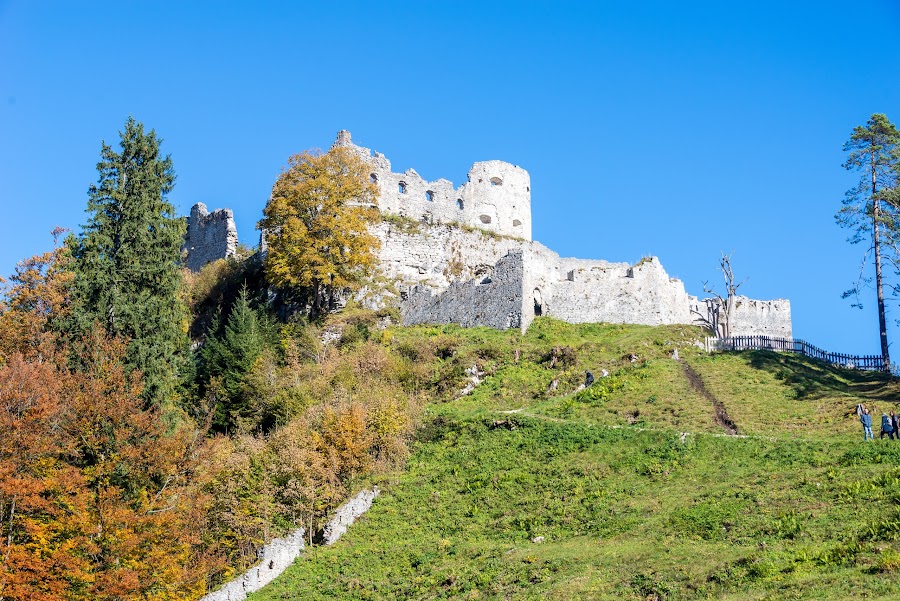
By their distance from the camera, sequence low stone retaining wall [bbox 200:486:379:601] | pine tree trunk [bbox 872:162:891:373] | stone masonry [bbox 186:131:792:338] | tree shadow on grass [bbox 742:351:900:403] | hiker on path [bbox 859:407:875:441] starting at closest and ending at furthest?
hiker on path [bbox 859:407:875:441], low stone retaining wall [bbox 200:486:379:601], tree shadow on grass [bbox 742:351:900:403], pine tree trunk [bbox 872:162:891:373], stone masonry [bbox 186:131:792:338]

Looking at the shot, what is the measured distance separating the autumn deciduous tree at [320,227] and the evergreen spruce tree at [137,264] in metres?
6.89

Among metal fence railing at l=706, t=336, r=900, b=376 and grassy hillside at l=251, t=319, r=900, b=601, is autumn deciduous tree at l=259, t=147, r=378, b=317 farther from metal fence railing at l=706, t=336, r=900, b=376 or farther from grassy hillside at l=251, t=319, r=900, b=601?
metal fence railing at l=706, t=336, r=900, b=376

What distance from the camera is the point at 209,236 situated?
6156cm

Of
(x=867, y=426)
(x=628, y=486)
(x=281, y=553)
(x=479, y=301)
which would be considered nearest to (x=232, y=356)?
(x=479, y=301)

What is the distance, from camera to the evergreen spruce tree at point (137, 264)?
37531 millimetres

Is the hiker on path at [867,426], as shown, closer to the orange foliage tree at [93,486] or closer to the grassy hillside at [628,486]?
the grassy hillside at [628,486]

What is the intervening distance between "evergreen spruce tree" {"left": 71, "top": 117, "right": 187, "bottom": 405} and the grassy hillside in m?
9.89

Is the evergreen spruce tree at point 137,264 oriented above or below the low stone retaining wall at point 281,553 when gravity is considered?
above

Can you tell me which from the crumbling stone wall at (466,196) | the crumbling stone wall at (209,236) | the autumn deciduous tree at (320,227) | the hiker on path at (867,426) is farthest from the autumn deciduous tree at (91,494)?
the crumbling stone wall at (209,236)

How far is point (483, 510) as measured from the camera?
3020cm

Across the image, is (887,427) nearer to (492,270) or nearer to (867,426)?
(867,426)

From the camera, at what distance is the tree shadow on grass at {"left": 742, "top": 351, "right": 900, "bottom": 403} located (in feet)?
118

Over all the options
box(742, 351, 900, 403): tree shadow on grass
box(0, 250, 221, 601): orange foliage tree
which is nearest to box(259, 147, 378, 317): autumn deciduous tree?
box(0, 250, 221, 601): orange foliage tree

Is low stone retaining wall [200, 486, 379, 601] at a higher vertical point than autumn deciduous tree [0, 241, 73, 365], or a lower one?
lower
